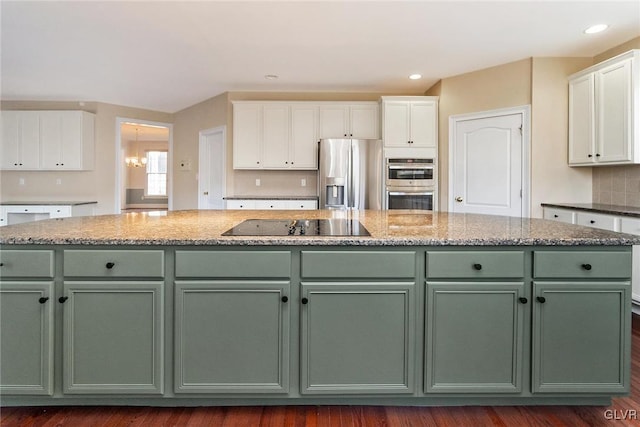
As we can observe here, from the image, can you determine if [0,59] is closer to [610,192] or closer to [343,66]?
[343,66]

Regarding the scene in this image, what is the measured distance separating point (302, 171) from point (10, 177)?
459 cm

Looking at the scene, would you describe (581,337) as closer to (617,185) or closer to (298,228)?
(298,228)

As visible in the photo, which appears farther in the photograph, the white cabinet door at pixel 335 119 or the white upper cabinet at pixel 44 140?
the white upper cabinet at pixel 44 140

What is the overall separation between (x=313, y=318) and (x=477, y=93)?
3.83 meters

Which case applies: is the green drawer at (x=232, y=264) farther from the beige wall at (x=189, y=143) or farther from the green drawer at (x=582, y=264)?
the beige wall at (x=189, y=143)

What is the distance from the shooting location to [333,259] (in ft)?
5.21

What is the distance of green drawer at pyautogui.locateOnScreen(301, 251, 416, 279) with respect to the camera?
1588 mm

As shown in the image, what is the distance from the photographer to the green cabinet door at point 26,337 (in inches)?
62.4

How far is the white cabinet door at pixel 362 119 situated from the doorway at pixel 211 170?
203 centimetres

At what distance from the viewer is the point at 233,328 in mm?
1601

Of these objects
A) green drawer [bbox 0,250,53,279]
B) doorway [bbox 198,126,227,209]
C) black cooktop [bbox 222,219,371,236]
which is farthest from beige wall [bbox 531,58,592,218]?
green drawer [bbox 0,250,53,279]

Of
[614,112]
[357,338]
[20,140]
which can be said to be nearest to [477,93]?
[614,112]

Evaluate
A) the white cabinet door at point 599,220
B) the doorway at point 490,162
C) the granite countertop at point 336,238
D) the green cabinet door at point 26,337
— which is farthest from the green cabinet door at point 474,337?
the doorway at point 490,162

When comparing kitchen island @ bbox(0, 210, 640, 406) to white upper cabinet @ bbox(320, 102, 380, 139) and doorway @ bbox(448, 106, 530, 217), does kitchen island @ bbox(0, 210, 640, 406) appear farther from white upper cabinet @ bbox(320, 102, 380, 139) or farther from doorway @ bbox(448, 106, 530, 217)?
white upper cabinet @ bbox(320, 102, 380, 139)
